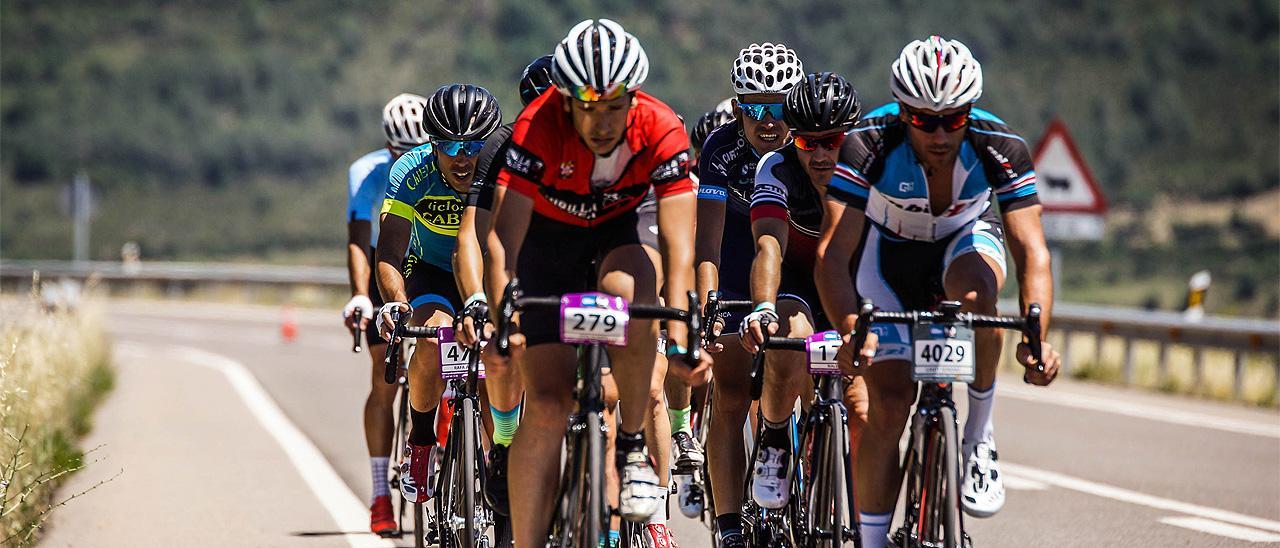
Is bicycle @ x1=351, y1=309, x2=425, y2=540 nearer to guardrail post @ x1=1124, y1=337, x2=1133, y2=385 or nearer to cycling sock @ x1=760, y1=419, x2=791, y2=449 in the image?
cycling sock @ x1=760, y1=419, x2=791, y2=449

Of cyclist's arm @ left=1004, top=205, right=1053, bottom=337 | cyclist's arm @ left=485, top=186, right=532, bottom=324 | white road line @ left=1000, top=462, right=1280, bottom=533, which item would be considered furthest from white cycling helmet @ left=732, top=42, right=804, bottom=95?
white road line @ left=1000, top=462, right=1280, bottom=533

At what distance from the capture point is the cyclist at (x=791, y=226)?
A: 7078 millimetres

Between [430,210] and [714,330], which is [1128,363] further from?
[714,330]

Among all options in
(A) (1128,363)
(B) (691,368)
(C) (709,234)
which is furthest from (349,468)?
(A) (1128,363)

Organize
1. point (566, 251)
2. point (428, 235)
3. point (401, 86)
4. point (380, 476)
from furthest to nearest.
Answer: point (401, 86)
point (380, 476)
point (428, 235)
point (566, 251)

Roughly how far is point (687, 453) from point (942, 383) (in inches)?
76.3

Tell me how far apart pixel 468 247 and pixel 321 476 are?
17.3ft

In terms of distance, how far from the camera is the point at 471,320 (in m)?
6.10

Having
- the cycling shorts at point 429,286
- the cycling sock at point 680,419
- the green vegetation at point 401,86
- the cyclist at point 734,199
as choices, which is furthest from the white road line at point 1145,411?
the green vegetation at point 401,86

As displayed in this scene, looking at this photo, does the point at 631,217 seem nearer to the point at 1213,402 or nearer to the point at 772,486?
the point at 772,486

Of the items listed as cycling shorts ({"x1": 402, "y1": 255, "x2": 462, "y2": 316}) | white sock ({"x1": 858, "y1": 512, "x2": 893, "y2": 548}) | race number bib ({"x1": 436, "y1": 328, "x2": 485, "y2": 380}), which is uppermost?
cycling shorts ({"x1": 402, "y1": 255, "x2": 462, "y2": 316})

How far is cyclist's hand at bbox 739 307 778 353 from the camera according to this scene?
6645 millimetres

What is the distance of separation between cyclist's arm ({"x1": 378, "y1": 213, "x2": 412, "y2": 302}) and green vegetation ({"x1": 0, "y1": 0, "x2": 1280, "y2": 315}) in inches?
2520

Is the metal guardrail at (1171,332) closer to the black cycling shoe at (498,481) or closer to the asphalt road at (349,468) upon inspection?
the asphalt road at (349,468)
